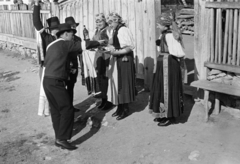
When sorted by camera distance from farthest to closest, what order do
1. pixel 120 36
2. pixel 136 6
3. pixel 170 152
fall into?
1. pixel 136 6
2. pixel 120 36
3. pixel 170 152

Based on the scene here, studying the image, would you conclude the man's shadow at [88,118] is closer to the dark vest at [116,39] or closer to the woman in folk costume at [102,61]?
the woman in folk costume at [102,61]

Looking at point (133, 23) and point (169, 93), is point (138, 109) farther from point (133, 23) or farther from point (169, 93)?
point (133, 23)

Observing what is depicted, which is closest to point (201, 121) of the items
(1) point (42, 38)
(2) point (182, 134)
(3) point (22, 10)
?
(2) point (182, 134)

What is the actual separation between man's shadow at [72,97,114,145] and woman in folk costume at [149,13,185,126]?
4.02 feet

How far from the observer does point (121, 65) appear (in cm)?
645

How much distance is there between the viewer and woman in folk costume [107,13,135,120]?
6238 mm

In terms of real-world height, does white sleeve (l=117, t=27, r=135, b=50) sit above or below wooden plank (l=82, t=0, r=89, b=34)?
below

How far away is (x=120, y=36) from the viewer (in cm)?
626

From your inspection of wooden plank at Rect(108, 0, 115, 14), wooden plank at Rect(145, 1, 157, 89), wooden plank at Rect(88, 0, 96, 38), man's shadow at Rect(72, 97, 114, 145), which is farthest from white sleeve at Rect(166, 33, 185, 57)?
wooden plank at Rect(88, 0, 96, 38)

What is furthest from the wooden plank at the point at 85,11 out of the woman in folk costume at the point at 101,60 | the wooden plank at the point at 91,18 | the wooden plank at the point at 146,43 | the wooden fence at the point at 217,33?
the wooden fence at the point at 217,33

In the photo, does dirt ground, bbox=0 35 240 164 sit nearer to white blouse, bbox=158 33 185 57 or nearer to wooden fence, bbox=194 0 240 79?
wooden fence, bbox=194 0 240 79

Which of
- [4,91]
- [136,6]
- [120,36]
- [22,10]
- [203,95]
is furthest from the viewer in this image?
[22,10]

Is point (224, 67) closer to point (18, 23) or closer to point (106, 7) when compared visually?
point (106, 7)

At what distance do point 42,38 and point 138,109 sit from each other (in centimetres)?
241
